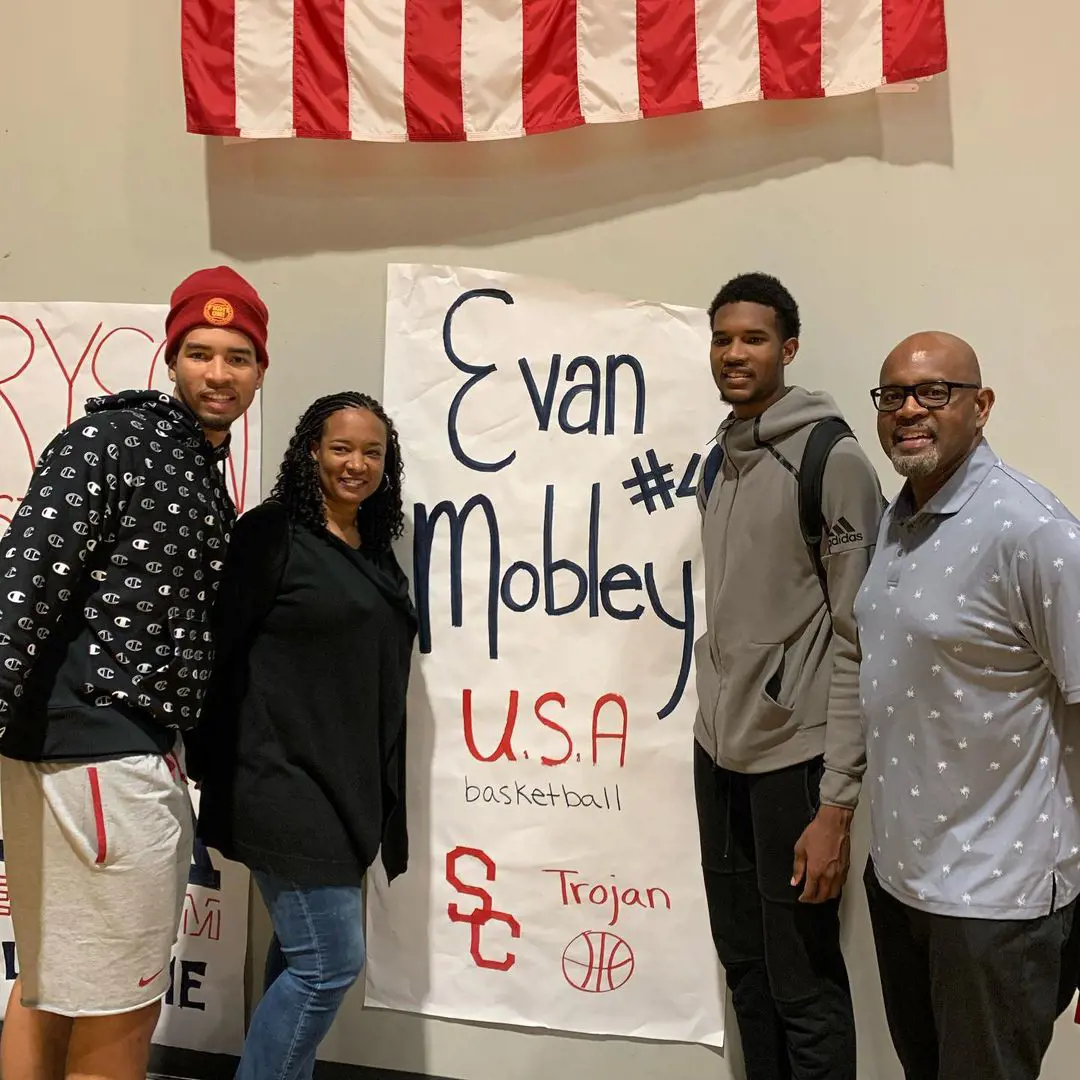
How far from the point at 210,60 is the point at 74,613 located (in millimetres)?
1094

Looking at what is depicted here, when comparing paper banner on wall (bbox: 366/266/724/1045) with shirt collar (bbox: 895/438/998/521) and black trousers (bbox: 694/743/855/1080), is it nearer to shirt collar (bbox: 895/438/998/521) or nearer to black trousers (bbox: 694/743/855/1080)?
black trousers (bbox: 694/743/855/1080)

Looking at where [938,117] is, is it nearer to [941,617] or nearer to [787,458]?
[787,458]

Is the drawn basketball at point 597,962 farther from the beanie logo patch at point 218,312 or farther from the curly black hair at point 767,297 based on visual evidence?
the beanie logo patch at point 218,312

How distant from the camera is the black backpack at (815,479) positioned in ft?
4.64

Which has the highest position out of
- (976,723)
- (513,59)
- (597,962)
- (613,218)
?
(513,59)

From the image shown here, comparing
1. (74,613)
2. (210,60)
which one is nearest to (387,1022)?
(74,613)

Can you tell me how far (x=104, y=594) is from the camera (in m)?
1.26

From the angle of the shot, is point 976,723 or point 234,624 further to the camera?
point 234,624

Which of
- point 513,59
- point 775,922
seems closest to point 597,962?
point 775,922

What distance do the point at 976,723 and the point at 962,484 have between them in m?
0.28

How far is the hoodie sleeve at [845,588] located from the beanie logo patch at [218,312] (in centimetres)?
87

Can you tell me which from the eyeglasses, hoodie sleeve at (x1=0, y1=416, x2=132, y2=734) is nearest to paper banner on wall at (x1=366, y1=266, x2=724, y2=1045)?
the eyeglasses

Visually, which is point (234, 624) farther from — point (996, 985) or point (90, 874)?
point (996, 985)

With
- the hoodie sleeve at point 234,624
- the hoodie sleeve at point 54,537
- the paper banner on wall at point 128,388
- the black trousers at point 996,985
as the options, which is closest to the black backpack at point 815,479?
the black trousers at point 996,985
